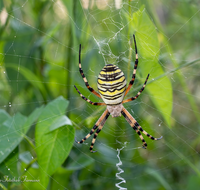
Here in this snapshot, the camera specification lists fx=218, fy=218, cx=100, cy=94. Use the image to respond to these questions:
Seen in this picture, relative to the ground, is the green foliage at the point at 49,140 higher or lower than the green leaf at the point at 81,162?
higher

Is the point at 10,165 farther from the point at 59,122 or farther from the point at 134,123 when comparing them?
the point at 134,123

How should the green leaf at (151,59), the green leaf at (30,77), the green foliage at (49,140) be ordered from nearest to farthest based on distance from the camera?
the green foliage at (49,140), the green leaf at (151,59), the green leaf at (30,77)

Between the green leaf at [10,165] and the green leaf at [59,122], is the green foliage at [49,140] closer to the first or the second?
the green leaf at [59,122]

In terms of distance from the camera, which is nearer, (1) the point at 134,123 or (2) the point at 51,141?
(2) the point at 51,141

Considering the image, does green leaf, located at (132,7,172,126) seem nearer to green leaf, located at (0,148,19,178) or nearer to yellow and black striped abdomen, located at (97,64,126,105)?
yellow and black striped abdomen, located at (97,64,126,105)

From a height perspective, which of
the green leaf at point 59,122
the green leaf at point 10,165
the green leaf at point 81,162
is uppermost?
the green leaf at point 59,122

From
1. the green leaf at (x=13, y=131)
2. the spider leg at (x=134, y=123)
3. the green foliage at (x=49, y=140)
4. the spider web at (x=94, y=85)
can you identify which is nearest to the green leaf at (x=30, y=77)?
the spider web at (x=94, y=85)

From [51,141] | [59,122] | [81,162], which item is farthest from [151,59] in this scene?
[81,162]

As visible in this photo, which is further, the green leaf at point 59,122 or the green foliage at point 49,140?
the green foliage at point 49,140
